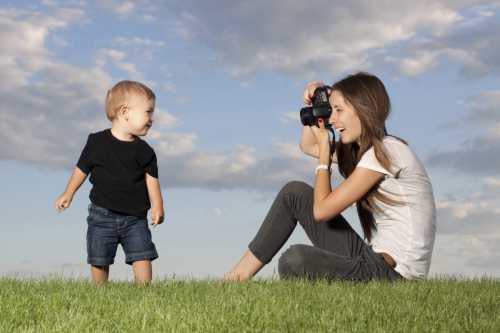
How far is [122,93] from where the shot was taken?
8742mm

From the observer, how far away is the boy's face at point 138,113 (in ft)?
28.7

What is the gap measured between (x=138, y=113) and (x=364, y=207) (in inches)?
120

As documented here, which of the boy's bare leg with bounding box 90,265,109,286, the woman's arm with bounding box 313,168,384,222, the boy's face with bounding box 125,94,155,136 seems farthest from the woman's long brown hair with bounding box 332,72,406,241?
the boy's bare leg with bounding box 90,265,109,286

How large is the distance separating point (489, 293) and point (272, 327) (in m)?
3.03

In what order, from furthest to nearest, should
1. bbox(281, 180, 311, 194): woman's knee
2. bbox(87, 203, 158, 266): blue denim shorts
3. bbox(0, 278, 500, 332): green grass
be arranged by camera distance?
bbox(87, 203, 158, 266): blue denim shorts, bbox(281, 180, 311, 194): woman's knee, bbox(0, 278, 500, 332): green grass

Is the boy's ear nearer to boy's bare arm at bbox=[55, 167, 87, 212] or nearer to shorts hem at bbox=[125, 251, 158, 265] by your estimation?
boy's bare arm at bbox=[55, 167, 87, 212]

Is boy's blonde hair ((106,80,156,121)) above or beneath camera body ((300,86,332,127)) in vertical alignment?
above

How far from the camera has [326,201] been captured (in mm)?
7129

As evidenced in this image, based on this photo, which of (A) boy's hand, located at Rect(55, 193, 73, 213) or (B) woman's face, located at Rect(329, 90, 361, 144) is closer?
(B) woman's face, located at Rect(329, 90, 361, 144)

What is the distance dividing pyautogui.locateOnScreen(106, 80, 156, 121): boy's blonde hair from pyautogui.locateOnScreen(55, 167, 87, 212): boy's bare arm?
84 cm

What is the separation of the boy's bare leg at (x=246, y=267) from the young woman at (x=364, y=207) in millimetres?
69

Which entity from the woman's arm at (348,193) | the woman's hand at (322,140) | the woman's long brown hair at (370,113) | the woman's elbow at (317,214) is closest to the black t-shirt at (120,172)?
the woman's hand at (322,140)

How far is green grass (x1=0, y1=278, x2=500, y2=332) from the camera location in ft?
18.5

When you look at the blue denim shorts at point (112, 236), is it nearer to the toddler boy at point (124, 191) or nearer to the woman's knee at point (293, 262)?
the toddler boy at point (124, 191)
